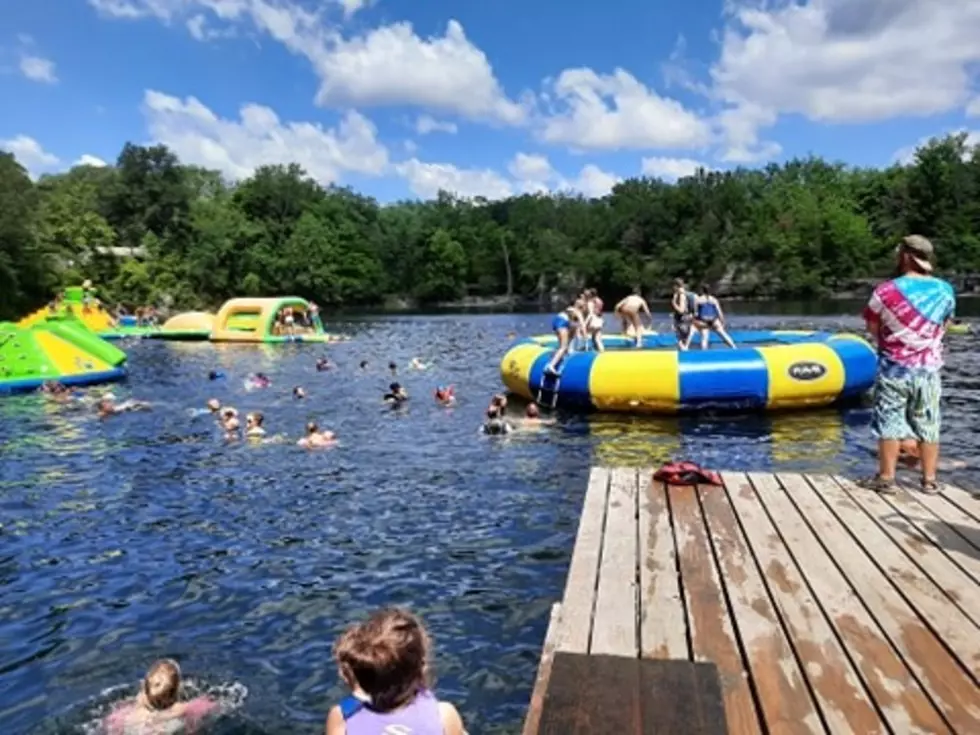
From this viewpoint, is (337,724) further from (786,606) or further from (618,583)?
(786,606)

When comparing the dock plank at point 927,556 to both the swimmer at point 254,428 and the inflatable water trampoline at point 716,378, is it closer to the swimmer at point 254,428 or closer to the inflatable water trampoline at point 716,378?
the inflatable water trampoline at point 716,378

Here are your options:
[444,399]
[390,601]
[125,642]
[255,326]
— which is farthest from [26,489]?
[255,326]

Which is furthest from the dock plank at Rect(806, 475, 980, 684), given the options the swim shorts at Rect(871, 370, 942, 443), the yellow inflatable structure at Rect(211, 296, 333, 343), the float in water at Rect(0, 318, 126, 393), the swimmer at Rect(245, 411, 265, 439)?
the yellow inflatable structure at Rect(211, 296, 333, 343)

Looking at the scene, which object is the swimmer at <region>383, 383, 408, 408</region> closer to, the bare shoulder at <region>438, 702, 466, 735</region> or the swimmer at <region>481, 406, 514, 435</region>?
the swimmer at <region>481, 406, 514, 435</region>

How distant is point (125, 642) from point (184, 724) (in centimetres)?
141

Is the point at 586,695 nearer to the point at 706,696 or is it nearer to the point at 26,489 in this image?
the point at 706,696

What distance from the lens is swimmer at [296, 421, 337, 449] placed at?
554 inches

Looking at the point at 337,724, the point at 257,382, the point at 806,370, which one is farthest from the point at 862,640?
the point at 257,382

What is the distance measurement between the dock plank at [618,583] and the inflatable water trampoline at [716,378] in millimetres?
8943

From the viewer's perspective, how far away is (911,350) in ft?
20.7

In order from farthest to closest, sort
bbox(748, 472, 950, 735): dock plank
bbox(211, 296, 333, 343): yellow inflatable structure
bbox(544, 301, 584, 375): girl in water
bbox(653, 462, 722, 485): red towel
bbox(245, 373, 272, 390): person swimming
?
bbox(211, 296, 333, 343): yellow inflatable structure < bbox(245, 373, 272, 390): person swimming < bbox(544, 301, 584, 375): girl in water < bbox(653, 462, 722, 485): red towel < bbox(748, 472, 950, 735): dock plank

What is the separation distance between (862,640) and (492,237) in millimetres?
91149

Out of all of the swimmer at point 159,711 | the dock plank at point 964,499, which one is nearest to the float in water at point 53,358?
the swimmer at point 159,711

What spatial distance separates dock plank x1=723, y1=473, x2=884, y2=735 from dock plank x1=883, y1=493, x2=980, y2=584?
91 centimetres
